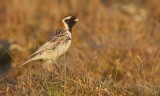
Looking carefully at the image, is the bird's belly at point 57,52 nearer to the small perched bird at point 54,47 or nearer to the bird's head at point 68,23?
the small perched bird at point 54,47

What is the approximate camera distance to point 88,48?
37.0 ft

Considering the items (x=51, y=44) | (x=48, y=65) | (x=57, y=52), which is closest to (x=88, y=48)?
(x=51, y=44)

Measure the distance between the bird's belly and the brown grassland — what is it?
0.13 metres

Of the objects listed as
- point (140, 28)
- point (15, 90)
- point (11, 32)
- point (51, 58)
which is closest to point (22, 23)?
point (11, 32)

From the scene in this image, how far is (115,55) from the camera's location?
35.6ft

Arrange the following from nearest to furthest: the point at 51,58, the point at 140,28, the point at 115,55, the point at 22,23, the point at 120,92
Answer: the point at 120,92, the point at 51,58, the point at 115,55, the point at 140,28, the point at 22,23

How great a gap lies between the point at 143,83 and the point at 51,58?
179cm

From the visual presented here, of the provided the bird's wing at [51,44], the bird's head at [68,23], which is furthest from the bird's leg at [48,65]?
the bird's head at [68,23]

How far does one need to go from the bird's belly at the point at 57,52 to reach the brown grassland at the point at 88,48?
0.44 feet

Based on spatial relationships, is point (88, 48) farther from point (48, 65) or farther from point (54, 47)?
point (48, 65)

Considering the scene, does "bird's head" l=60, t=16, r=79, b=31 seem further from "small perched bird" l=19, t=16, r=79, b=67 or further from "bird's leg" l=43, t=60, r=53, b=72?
"bird's leg" l=43, t=60, r=53, b=72

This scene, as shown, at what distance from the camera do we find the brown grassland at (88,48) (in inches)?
281

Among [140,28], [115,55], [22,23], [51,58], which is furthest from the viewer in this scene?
[22,23]

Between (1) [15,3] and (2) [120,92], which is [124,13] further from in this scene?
(2) [120,92]
